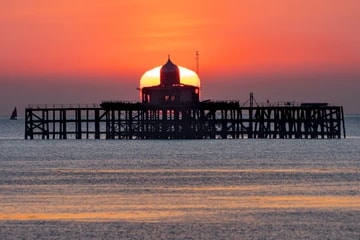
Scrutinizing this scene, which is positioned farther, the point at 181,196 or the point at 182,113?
the point at 182,113

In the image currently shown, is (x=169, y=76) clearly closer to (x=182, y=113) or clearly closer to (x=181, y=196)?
(x=182, y=113)

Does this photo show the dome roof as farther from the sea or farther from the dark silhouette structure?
the sea

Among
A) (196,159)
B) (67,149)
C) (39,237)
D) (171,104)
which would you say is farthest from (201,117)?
(39,237)

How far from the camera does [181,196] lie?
63469 mm

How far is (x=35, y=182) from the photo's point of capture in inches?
2948

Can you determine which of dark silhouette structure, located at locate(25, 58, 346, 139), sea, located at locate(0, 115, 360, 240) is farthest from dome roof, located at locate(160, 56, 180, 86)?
sea, located at locate(0, 115, 360, 240)

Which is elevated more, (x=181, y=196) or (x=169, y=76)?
(x=169, y=76)

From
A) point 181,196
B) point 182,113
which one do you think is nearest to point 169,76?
point 182,113

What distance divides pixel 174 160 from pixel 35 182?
92.6 feet

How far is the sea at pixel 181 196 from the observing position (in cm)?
4891

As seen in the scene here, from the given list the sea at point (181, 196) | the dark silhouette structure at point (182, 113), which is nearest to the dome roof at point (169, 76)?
the dark silhouette structure at point (182, 113)

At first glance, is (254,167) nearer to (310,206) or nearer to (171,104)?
(310,206)

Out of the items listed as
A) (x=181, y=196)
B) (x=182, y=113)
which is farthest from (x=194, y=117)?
(x=181, y=196)

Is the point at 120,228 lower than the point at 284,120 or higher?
lower
